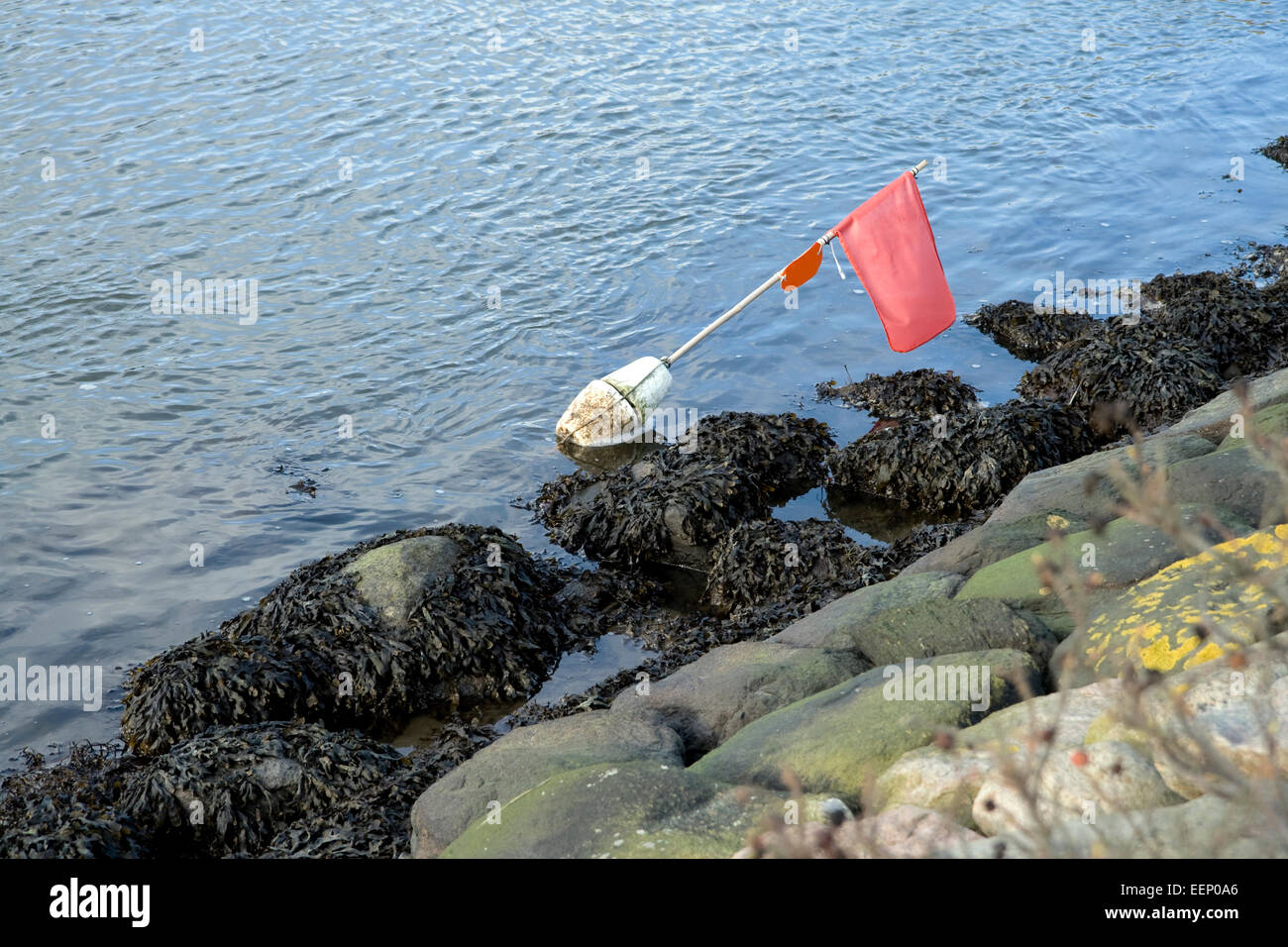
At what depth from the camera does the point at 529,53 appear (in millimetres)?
21125

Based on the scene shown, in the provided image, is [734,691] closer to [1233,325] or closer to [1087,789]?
[1087,789]

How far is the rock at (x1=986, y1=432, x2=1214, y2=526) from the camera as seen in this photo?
24.9ft

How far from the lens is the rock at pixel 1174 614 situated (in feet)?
16.5

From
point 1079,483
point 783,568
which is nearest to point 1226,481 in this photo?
point 1079,483

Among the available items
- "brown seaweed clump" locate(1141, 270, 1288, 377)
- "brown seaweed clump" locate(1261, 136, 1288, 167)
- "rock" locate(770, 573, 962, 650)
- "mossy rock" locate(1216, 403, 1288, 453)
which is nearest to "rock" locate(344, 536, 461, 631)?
"rock" locate(770, 573, 962, 650)

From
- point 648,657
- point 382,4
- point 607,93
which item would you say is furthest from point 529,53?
point 648,657

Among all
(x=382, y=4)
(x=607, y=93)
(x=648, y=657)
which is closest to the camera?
(x=648, y=657)

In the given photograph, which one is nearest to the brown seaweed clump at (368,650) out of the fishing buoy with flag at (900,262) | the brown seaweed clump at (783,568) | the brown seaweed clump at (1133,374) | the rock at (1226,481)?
the brown seaweed clump at (783,568)

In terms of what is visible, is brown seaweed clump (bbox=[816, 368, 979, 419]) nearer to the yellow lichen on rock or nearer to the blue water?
the blue water

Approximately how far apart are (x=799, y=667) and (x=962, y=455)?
459 centimetres

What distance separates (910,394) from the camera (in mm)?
11891

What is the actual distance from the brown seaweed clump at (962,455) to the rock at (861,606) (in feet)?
9.74
